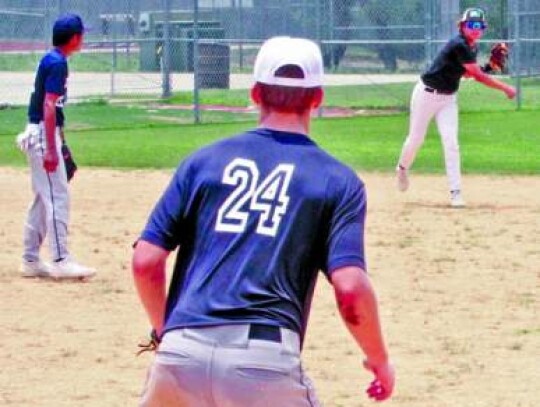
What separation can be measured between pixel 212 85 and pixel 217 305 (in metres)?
30.8

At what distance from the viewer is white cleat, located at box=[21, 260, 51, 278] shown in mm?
11523

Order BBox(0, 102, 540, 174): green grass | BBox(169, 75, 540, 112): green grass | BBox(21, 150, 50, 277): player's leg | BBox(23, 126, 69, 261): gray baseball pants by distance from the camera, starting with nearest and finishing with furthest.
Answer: BBox(23, 126, 69, 261): gray baseball pants < BBox(21, 150, 50, 277): player's leg < BBox(0, 102, 540, 174): green grass < BBox(169, 75, 540, 112): green grass

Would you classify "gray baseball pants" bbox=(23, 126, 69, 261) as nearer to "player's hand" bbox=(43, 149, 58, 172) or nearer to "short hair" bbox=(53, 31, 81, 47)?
"player's hand" bbox=(43, 149, 58, 172)

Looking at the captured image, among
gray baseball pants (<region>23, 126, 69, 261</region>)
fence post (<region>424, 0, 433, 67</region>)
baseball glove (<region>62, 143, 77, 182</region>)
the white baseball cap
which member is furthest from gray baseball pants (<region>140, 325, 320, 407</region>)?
fence post (<region>424, 0, 433, 67</region>)

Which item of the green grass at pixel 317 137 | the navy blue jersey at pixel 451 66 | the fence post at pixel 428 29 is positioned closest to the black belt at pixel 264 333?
the navy blue jersey at pixel 451 66

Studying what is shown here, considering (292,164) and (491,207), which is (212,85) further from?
(292,164)

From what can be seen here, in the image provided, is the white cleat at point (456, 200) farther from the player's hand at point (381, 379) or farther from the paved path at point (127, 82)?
the paved path at point (127, 82)

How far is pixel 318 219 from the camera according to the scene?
443 cm

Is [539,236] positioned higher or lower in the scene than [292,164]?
lower

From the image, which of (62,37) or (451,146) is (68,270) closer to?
(62,37)

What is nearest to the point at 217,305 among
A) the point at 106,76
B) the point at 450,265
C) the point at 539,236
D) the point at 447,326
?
the point at 447,326

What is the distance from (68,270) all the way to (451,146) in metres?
5.42

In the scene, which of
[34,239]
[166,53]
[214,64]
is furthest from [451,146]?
[214,64]

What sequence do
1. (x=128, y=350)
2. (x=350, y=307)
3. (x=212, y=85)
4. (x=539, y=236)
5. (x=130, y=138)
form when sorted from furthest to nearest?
(x=212, y=85) → (x=130, y=138) → (x=539, y=236) → (x=128, y=350) → (x=350, y=307)
